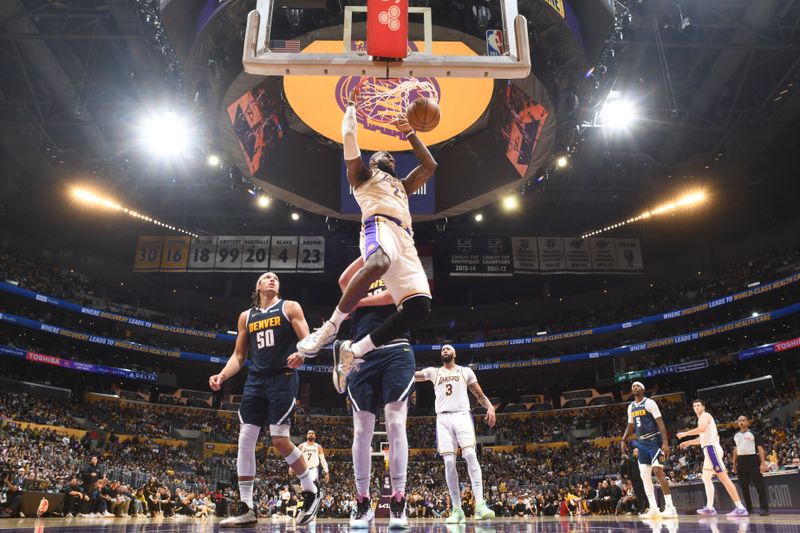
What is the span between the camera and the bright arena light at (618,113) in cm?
1972

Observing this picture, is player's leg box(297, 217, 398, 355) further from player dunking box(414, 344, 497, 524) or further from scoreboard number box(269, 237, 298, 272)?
scoreboard number box(269, 237, 298, 272)

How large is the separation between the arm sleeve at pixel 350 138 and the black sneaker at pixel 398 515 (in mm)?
2687

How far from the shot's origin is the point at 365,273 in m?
3.90

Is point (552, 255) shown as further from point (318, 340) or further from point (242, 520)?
point (318, 340)

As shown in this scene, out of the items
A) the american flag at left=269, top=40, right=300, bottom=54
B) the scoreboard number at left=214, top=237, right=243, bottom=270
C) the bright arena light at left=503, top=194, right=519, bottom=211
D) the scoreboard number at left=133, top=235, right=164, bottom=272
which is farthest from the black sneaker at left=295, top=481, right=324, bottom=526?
the scoreboard number at left=133, top=235, right=164, bottom=272

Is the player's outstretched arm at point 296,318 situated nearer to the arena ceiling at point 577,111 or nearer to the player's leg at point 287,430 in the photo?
the player's leg at point 287,430

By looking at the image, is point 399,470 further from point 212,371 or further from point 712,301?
point 212,371

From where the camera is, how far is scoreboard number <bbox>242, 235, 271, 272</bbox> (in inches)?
1112

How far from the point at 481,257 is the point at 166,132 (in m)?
15.0

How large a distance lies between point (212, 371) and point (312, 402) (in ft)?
22.9

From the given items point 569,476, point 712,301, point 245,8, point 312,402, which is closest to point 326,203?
point 245,8

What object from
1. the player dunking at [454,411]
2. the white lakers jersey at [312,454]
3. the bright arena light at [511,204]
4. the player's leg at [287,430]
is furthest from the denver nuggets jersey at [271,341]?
the bright arena light at [511,204]

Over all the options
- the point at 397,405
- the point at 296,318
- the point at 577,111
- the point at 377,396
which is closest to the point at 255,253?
the point at 577,111

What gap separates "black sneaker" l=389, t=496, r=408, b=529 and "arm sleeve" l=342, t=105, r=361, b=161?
2687 millimetres
